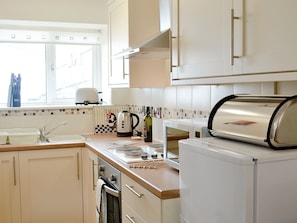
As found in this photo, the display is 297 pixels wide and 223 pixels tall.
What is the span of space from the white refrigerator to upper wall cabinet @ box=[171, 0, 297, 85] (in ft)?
0.97

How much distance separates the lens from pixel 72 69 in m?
4.14

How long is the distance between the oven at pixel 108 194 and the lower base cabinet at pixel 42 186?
599 mm

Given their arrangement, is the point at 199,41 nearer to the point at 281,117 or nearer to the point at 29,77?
the point at 281,117

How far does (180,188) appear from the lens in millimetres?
1588

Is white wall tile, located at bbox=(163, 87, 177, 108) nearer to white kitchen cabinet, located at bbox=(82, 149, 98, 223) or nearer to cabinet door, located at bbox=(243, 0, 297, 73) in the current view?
white kitchen cabinet, located at bbox=(82, 149, 98, 223)

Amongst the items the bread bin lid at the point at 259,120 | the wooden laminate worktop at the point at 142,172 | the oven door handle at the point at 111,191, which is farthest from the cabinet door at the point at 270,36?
the oven door handle at the point at 111,191

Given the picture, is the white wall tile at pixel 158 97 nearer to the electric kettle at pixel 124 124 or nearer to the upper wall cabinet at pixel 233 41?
the electric kettle at pixel 124 124

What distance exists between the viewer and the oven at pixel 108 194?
2312mm

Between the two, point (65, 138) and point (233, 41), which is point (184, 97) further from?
point (65, 138)

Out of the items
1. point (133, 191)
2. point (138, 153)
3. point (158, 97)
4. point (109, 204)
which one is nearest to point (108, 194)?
point (109, 204)

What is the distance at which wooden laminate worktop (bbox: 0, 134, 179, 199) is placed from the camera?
1671 millimetres

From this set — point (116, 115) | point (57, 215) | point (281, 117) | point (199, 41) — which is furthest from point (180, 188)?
point (116, 115)

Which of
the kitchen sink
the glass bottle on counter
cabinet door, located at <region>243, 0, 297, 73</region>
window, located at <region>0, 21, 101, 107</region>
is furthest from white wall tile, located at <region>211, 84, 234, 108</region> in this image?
window, located at <region>0, 21, 101, 107</region>

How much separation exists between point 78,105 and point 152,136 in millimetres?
985
